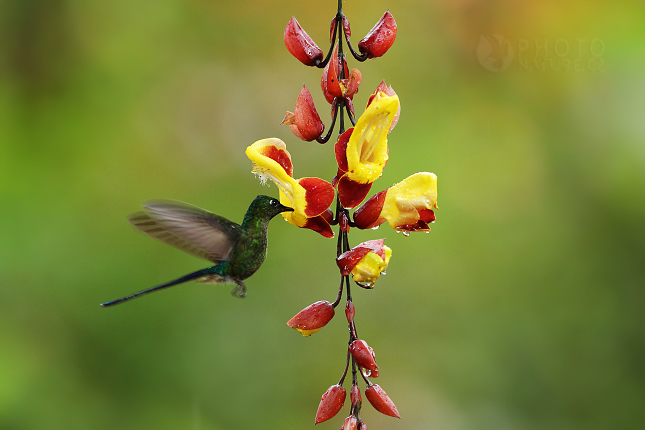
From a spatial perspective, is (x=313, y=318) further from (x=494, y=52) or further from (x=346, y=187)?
(x=494, y=52)

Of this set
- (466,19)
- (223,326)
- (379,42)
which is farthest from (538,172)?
(379,42)

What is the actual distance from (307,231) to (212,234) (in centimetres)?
147

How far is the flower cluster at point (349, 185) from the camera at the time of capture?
964 millimetres

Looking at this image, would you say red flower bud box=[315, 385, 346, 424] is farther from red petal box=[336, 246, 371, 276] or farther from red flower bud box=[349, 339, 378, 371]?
red petal box=[336, 246, 371, 276]

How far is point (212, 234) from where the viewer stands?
125 cm

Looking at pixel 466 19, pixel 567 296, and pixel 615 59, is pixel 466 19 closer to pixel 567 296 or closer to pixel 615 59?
pixel 615 59

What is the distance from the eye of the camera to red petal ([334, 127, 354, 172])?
3.40 ft

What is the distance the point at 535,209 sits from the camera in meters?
2.84

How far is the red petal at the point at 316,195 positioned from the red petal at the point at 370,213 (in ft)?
0.24

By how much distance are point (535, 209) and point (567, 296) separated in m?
0.49

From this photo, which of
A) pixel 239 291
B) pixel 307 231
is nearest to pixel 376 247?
pixel 239 291

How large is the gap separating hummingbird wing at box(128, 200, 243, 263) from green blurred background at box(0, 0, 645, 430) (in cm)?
137

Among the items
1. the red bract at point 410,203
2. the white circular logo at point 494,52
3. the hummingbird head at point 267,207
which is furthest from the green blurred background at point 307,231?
the red bract at point 410,203

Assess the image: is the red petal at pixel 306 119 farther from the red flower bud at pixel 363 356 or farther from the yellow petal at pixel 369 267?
the red flower bud at pixel 363 356
